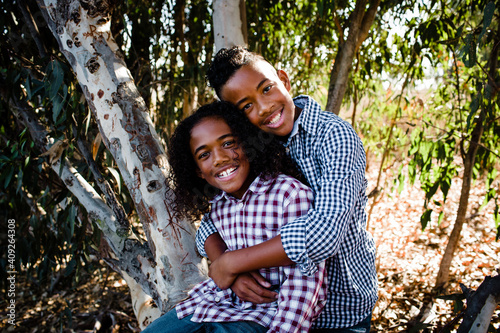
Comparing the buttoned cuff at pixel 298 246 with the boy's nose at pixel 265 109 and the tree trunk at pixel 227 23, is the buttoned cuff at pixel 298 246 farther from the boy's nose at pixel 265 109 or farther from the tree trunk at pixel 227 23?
the tree trunk at pixel 227 23

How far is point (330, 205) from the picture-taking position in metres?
1.01

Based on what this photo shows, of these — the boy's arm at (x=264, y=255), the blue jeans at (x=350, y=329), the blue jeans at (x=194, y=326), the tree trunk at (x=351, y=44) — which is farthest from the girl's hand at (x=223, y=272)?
the tree trunk at (x=351, y=44)

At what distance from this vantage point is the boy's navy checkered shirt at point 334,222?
997mm

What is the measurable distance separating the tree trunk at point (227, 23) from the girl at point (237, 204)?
0.49 m

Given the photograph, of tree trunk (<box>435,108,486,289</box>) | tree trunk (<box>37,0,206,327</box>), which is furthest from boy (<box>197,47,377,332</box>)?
tree trunk (<box>435,108,486,289</box>)

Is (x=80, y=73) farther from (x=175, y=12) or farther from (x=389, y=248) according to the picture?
(x=389, y=248)

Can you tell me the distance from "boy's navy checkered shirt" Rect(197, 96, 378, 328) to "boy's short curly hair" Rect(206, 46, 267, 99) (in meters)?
0.27

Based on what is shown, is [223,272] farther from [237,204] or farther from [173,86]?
[173,86]

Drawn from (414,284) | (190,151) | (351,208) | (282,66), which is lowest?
(414,284)

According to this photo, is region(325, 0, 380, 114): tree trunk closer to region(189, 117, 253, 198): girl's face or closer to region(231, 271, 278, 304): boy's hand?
region(189, 117, 253, 198): girl's face

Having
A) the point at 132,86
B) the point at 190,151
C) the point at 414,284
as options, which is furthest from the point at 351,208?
the point at 414,284

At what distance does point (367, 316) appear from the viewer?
1.22m

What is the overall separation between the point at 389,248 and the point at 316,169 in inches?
107

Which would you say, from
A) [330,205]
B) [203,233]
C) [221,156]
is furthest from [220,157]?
[330,205]
